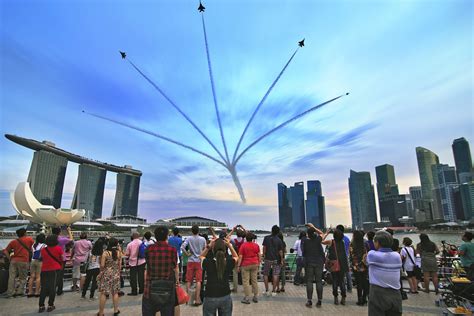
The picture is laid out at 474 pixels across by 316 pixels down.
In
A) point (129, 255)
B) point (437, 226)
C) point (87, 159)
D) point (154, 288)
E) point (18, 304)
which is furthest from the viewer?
point (87, 159)

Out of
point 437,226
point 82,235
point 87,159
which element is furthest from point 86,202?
point 437,226

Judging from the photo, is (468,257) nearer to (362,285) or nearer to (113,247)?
(362,285)

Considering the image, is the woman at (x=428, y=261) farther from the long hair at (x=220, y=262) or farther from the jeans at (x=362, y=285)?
the long hair at (x=220, y=262)

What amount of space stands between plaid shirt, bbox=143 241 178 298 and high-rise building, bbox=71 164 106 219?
163617 mm

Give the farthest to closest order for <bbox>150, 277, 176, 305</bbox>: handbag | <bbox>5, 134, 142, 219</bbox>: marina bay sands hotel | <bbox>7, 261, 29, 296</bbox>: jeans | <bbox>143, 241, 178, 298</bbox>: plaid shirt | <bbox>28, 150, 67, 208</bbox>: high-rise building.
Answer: <bbox>5, 134, 142, 219</bbox>: marina bay sands hotel
<bbox>28, 150, 67, 208</bbox>: high-rise building
<bbox>7, 261, 29, 296</bbox>: jeans
<bbox>143, 241, 178, 298</bbox>: plaid shirt
<bbox>150, 277, 176, 305</bbox>: handbag

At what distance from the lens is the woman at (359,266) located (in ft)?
24.5

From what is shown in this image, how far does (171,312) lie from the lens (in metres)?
4.37

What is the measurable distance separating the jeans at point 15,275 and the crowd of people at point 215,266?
26mm

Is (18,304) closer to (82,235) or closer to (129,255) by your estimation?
(82,235)

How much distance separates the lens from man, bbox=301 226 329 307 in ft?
24.3

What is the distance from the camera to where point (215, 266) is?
4148 millimetres

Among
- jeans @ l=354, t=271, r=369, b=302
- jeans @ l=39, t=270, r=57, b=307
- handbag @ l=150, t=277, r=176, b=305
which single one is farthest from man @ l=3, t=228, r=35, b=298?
jeans @ l=354, t=271, r=369, b=302

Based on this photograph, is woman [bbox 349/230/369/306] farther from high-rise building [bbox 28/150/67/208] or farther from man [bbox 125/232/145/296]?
high-rise building [bbox 28/150/67/208]

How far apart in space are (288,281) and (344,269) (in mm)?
3714
